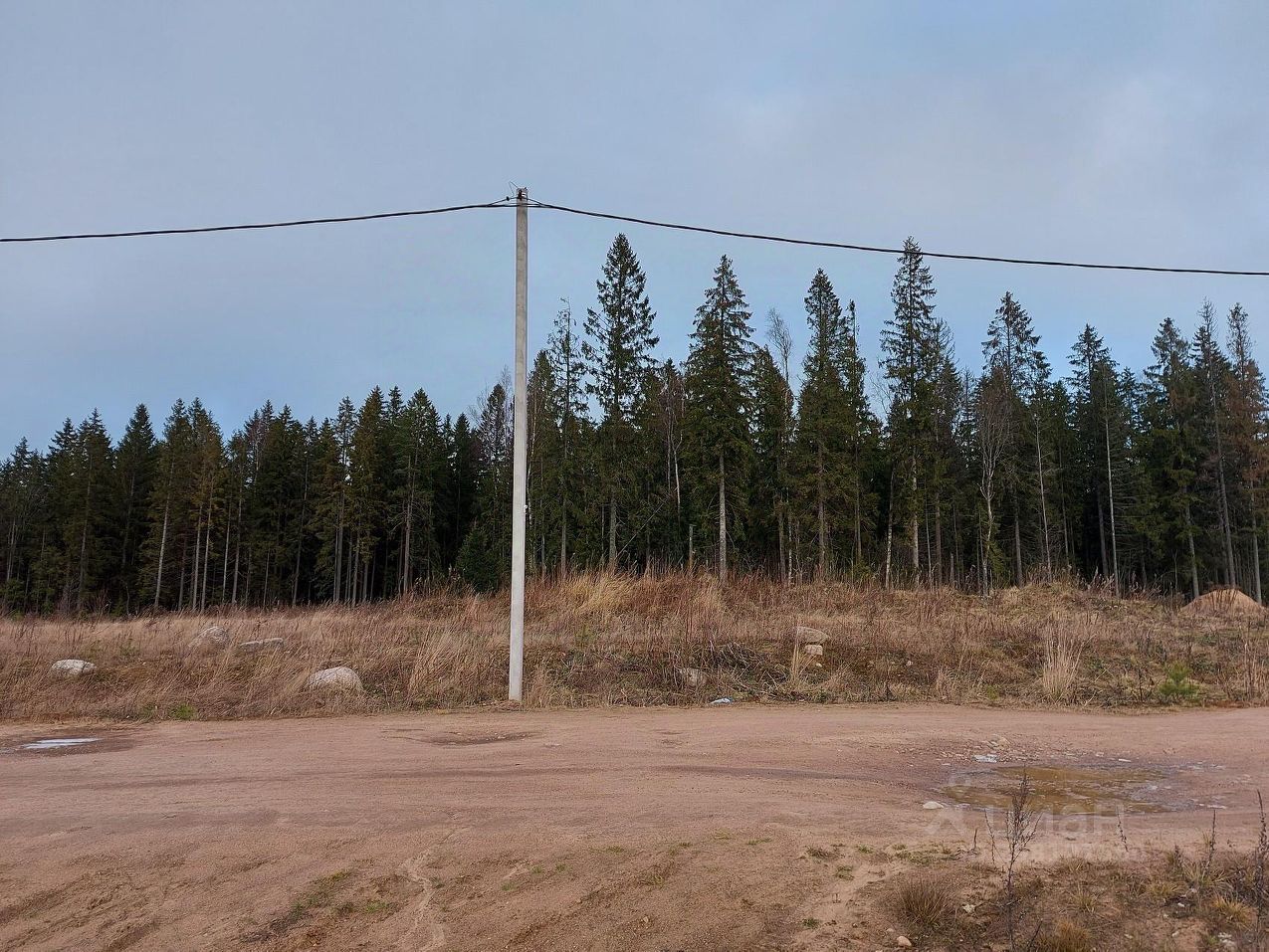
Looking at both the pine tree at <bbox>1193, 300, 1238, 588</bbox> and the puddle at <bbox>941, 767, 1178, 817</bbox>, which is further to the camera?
the pine tree at <bbox>1193, 300, 1238, 588</bbox>

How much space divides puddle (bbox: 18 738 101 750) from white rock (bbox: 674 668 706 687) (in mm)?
7349

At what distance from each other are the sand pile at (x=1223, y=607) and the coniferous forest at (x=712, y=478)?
5.83 metres

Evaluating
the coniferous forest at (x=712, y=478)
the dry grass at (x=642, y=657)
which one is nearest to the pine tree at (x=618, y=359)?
the coniferous forest at (x=712, y=478)

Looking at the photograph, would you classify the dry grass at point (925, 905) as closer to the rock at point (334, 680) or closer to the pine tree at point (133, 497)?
the rock at point (334, 680)

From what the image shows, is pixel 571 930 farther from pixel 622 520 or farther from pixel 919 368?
pixel 919 368

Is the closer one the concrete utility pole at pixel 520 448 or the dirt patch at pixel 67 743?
the dirt patch at pixel 67 743

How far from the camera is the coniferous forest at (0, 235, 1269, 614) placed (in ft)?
135

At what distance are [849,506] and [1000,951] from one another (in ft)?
139

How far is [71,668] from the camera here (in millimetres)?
12062

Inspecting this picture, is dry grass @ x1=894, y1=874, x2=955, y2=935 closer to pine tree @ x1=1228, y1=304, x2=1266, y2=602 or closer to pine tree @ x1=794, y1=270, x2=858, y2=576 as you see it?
pine tree @ x1=794, y1=270, x2=858, y2=576

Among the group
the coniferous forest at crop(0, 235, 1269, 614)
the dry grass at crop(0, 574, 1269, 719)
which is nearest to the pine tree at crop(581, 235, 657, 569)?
the coniferous forest at crop(0, 235, 1269, 614)

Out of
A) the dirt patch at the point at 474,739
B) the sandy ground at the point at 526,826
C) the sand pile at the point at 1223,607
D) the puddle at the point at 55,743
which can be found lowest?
the puddle at the point at 55,743

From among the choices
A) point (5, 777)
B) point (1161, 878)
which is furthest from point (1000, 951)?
point (5, 777)

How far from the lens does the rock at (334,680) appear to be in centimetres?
1083
